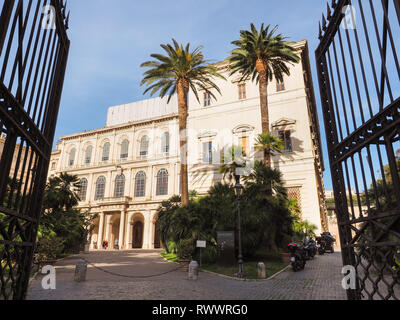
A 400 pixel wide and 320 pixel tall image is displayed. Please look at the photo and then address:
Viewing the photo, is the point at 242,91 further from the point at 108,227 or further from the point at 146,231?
the point at 108,227

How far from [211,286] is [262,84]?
16.1 meters

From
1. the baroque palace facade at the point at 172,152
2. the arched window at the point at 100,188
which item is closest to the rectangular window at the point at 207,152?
the baroque palace facade at the point at 172,152

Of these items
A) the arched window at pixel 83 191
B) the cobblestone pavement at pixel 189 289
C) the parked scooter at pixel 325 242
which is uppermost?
the arched window at pixel 83 191

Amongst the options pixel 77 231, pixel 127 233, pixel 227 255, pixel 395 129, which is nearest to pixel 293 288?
pixel 227 255

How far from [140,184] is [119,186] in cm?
368

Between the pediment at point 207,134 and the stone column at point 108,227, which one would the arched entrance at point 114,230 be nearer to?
the stone column at point 108,227

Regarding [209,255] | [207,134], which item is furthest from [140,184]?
[209,255]

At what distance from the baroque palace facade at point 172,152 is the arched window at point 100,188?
15 centimetres

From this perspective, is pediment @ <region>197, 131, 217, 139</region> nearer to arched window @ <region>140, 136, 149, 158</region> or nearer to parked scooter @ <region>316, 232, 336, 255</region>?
arched window @ <region>140, 136, 149, 158</region>

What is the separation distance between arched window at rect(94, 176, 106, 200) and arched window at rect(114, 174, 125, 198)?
2.12 metres

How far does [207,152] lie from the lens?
31812 mm

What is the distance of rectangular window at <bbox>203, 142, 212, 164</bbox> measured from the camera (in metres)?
31.5

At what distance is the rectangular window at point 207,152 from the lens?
103 feet

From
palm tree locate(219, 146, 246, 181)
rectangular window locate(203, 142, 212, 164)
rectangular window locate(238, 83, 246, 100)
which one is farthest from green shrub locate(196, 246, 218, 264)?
rectangular window locate(238, 83, 246, 100)
